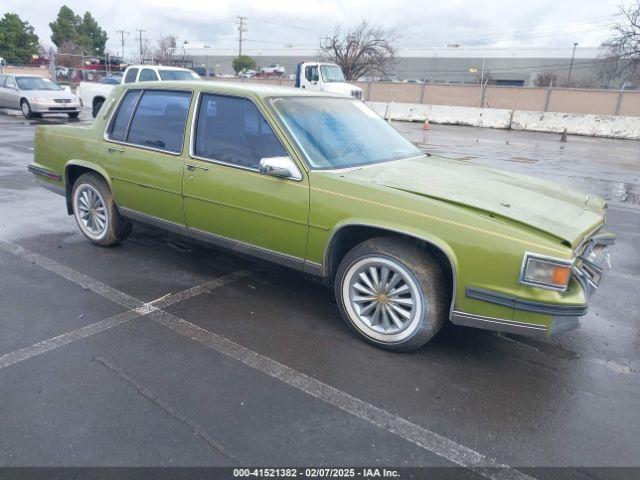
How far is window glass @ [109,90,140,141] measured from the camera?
5031mm

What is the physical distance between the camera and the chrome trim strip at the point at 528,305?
10.0 ft

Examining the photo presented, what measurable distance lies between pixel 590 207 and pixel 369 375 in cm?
210

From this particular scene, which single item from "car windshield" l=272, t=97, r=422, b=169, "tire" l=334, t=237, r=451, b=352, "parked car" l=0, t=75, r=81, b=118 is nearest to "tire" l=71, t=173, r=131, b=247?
"car windshield" l=272, t=97, r=422, b=169

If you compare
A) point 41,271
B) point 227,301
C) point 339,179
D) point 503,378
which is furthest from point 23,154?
point 503,378

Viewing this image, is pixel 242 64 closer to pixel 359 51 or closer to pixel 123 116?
pixel 359 51

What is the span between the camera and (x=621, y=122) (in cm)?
2202

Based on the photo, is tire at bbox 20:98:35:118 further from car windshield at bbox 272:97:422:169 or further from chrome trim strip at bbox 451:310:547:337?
chrome trim strip at bbox 451:310:547:337

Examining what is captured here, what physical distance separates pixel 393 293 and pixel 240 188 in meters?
1.44

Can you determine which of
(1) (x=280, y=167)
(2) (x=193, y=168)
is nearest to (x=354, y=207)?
(1) (x=280, y=167)

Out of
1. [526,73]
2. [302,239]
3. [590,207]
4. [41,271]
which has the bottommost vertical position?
[41,271]

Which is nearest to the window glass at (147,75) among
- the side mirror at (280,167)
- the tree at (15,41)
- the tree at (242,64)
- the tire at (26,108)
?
the tire at (26,108)

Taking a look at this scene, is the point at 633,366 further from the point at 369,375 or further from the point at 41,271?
the point at 41,271

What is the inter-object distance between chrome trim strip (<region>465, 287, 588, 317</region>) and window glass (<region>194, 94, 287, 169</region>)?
1769 millimetres

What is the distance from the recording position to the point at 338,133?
4.32m
